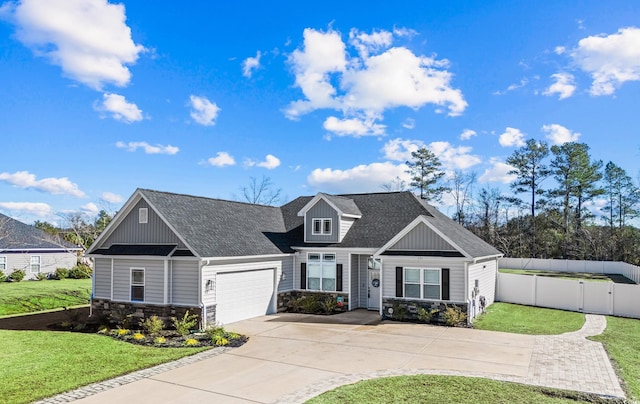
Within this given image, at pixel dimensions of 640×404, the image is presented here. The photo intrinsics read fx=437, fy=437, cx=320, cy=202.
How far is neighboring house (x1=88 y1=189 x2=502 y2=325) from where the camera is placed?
1594 centimetres

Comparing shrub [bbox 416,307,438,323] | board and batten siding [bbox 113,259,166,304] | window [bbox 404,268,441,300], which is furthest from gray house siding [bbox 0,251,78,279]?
shrub [bbox 416,307,438,323]

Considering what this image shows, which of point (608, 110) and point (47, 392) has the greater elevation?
point (608, 110)

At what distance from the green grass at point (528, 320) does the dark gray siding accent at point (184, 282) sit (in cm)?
1036

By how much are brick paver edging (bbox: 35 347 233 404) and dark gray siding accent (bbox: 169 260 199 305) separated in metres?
3.42

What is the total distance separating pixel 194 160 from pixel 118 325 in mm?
19338

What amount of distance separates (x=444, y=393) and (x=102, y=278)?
1425 centimetres

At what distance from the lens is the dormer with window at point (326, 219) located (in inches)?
819

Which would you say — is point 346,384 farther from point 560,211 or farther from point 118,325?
point 560,211

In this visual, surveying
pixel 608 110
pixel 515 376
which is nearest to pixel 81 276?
pixel 515 376

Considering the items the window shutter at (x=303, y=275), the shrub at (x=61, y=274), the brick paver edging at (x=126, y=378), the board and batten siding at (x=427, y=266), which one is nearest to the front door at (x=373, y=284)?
the board and batten siding at (x=427, y=266)

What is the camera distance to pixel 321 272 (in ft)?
67.3

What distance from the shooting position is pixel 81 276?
33188 mm

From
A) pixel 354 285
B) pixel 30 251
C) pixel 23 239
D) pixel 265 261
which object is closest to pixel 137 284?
pixel 265 261

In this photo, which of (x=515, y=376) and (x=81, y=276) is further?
(x=81, y=276)
